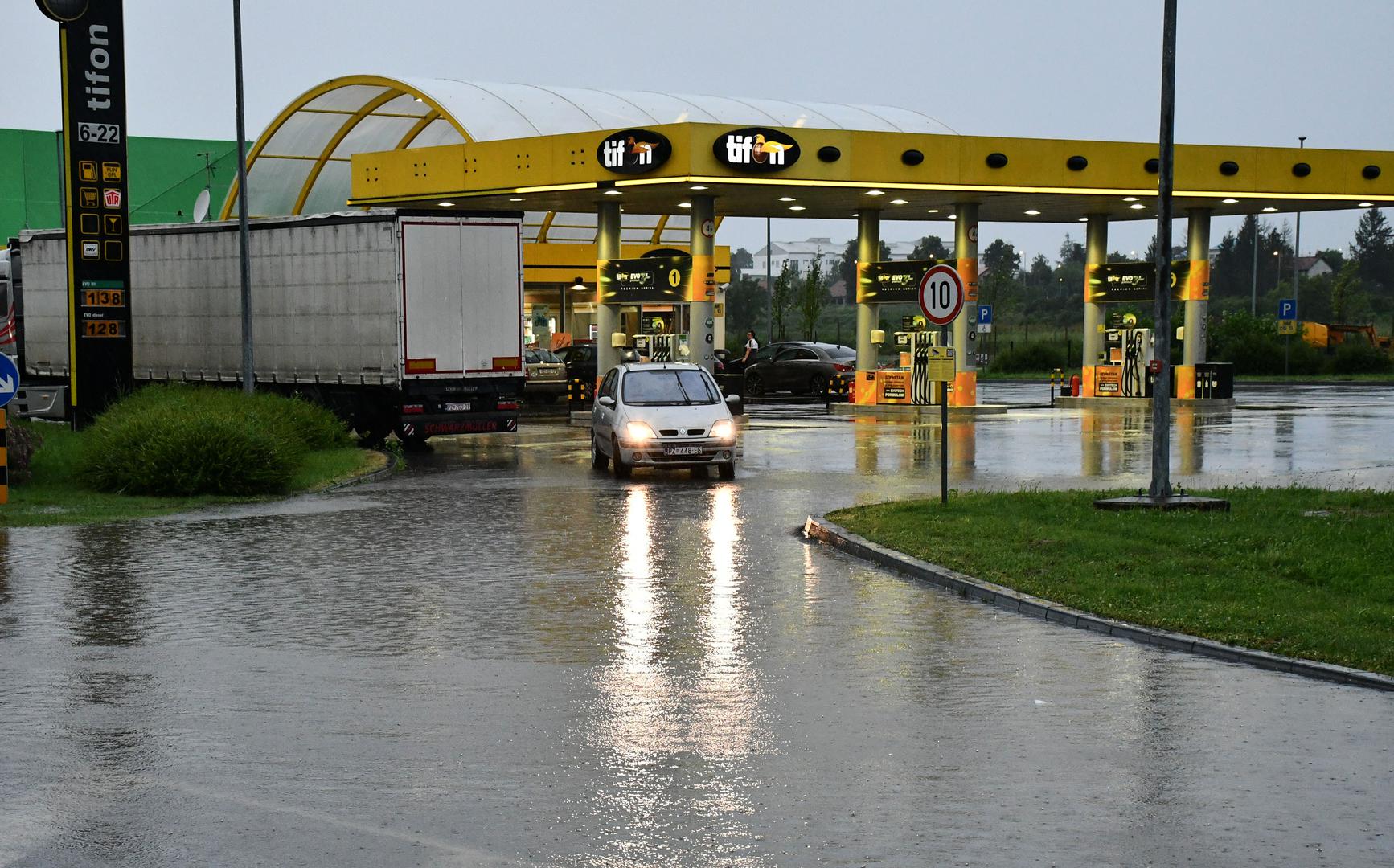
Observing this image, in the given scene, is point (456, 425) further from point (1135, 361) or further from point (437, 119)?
point (437, 119)

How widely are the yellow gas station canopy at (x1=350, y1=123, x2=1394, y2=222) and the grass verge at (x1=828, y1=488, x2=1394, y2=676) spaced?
16749mm

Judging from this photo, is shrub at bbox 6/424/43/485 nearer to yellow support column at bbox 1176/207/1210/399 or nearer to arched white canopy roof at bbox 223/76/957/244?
arched white canopy roof at bbox 223/76/957/244

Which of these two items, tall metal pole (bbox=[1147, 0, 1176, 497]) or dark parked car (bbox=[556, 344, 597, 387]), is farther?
dark parked car (bbox=[556, 344, 597, 387])

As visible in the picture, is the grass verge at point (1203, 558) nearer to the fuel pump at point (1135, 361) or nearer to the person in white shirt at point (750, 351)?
the fuel pump at point (1135, 361)

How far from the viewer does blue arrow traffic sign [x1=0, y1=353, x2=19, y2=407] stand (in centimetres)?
1683

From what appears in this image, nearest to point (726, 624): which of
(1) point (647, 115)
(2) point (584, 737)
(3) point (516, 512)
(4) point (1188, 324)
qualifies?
(2) point (584, 737)

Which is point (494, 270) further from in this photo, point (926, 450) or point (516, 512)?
point (516, 512)

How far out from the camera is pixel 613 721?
805 centimetres

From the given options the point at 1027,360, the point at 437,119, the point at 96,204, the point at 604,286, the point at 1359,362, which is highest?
the point at 437,119

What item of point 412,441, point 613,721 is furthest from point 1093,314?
point 613,721

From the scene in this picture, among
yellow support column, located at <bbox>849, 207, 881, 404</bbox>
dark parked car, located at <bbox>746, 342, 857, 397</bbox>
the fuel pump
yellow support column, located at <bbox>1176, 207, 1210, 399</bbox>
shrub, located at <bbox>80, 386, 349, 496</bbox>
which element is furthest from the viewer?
dark parked car, located at <bbox>746, 342, 857, 397</bbox>

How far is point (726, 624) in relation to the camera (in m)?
10.8

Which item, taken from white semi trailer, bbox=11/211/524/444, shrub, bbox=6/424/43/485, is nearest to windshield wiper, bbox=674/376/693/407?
white semi trailer, bbox=11/211/524/444

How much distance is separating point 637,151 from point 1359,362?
122 ft
